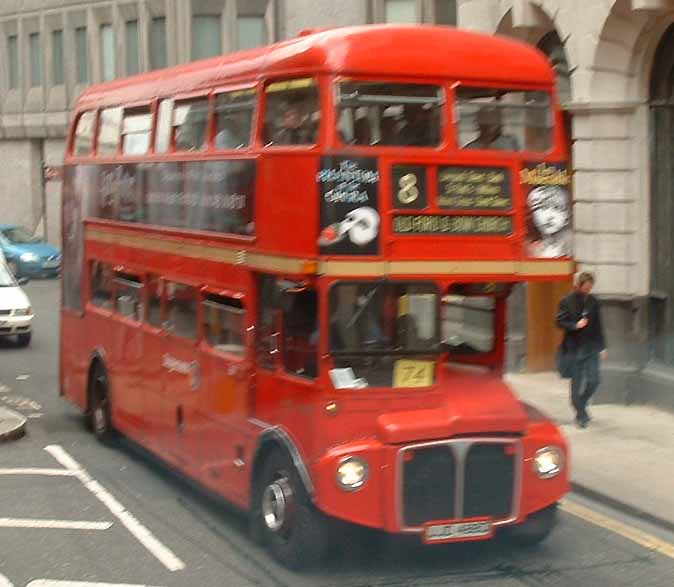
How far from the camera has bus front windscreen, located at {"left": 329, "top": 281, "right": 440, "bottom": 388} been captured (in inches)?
391

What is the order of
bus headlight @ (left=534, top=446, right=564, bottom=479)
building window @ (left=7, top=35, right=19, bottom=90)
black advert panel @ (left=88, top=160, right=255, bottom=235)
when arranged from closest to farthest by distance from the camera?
1. bus headlight @ (left=534, top=446, right=564, bottom=479)
2. black advert panel @ (left=88, top=160, right=255, bottom=235)
3. building window @ (left=7, top=35, right=19, bottom=90)

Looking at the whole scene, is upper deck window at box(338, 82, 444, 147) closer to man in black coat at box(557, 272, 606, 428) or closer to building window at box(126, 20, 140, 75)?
man in black coat at box(557, 272, 606, 428)

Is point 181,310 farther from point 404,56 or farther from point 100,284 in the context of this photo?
point 404,56

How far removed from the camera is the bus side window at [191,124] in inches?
483

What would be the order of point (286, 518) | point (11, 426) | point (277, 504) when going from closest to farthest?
point (286, 518) → point (277, 504) → point (11, 426)

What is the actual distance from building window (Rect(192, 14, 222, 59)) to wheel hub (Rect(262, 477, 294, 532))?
2969cm

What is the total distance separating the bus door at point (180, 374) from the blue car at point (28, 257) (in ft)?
85.7

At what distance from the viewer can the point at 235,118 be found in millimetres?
11508

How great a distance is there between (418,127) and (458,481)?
242 cm

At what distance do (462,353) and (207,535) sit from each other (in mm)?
2473

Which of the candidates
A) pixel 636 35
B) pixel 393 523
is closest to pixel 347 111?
pixel 393 523

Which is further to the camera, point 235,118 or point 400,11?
point 400,11

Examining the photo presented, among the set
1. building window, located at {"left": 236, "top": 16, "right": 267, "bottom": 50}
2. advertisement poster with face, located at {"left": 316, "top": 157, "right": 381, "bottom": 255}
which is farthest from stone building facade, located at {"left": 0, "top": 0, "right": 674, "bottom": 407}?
building window, located at {"left": 236, "top": 16, "right": 267, "bottom": 50}

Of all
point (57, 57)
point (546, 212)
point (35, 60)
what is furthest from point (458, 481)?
point (35, 60)
